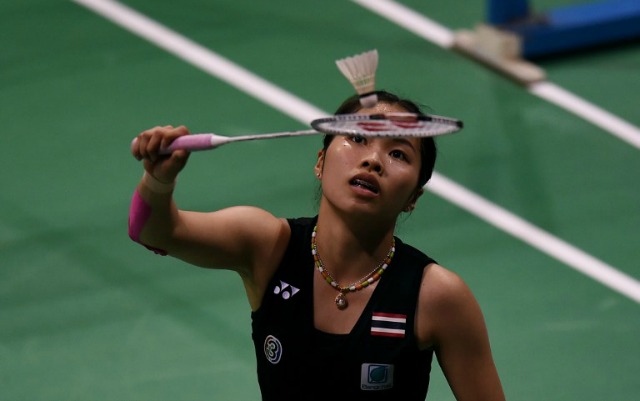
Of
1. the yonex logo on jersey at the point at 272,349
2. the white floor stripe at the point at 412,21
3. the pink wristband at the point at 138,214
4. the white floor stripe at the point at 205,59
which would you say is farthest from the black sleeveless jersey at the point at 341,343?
the white floor stripe at the point at 412,21

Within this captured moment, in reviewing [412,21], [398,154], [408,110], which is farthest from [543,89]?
[398,154]

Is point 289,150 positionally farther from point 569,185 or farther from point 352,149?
point 352,149

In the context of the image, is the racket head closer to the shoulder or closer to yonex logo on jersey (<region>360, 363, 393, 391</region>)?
the shoulder

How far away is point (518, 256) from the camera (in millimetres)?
7043

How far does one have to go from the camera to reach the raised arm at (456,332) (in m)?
4.11

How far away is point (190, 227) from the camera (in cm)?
404

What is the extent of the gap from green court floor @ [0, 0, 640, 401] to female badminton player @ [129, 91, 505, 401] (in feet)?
6.48

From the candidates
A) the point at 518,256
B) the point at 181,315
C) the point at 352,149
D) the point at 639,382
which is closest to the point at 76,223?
the point at 181,315

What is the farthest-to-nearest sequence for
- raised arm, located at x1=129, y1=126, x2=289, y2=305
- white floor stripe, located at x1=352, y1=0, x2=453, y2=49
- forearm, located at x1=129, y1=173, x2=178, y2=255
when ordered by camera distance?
1. white floor stripe, located at x1=352, y1=0, x2=453, y2=49
2. forearm, located at x1=129, y1=173, x2=178, y2=255
3. raised arm, located at x1=129, y1=126, x2=289, y2=305

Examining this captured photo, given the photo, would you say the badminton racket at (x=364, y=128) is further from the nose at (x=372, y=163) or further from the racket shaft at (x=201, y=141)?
the nose at (x=372, y=163)

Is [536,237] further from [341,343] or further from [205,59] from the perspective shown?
[341,343]

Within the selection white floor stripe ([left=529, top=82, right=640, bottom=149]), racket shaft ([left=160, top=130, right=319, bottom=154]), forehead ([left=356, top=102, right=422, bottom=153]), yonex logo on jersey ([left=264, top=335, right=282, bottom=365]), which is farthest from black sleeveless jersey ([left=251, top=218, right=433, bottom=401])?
white floor stripe ([left=529, top=82, right=640, bottom=149])

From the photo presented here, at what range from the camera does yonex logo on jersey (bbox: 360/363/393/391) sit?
410 cm

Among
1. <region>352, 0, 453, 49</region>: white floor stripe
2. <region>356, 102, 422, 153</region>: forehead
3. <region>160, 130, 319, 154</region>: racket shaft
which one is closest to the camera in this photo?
<region>160, 130, 319, 154</region>: racket shaft
